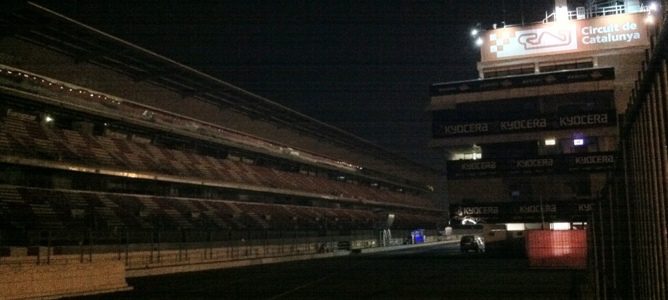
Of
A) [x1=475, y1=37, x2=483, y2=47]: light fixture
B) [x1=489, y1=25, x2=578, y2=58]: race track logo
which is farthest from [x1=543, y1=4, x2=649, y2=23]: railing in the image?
[x1=475, y1=37, x2=483, y2=47]: light fixture

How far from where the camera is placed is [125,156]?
41281 mm

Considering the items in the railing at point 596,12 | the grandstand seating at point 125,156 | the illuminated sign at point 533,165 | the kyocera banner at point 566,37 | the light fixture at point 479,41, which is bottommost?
the illuminated sign at point 533,165

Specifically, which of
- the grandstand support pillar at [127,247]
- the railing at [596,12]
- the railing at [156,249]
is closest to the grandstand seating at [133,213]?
the grandstand support pillar at [127,247]

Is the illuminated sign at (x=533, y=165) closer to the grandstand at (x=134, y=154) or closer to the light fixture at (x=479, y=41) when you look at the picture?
the grandstand at (x=134, y=154)

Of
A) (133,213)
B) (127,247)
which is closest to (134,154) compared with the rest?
(133,213)

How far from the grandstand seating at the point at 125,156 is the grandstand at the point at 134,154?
0.33 ft

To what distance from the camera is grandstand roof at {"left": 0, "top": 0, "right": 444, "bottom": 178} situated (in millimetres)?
34281

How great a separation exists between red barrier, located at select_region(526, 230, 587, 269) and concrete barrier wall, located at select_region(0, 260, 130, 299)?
57.4ft

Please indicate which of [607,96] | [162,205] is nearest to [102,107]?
[162,205]

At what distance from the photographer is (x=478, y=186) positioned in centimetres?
5191

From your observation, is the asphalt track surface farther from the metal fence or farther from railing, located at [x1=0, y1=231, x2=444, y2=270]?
the metal fence

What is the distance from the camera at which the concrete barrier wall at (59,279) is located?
18250mm

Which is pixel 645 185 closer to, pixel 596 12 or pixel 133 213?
pixel 133 213

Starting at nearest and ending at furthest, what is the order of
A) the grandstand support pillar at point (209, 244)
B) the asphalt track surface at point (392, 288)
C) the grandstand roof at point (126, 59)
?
the asphalt track surface at point (392, 288)
the grandstand roof at point (126, 59)
the grandstand support pillar at point (209, 244)
